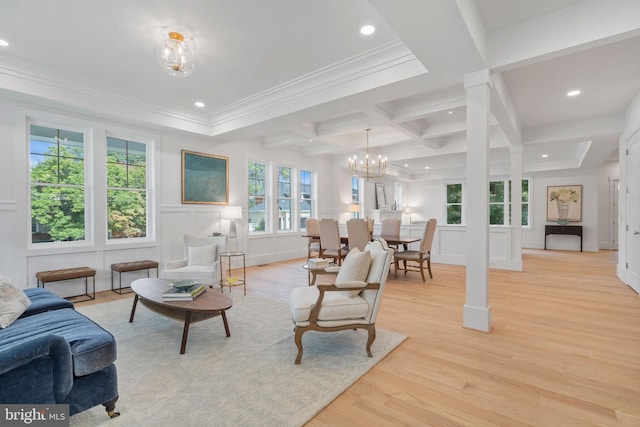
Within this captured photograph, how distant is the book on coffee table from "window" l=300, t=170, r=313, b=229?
5.04m

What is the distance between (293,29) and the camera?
9.24 ft

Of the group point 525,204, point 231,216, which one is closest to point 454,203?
point 525,204

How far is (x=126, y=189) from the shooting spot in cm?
489

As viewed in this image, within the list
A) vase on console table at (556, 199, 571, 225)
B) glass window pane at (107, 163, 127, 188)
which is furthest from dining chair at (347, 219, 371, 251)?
vase on console table at (556, 199, 571, 225)

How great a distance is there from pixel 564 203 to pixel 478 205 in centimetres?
897

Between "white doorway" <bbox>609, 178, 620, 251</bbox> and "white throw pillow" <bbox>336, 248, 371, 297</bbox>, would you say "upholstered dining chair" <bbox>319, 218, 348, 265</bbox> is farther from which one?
"white doorway" <bbox>609, 178, 620, 251</bbox>

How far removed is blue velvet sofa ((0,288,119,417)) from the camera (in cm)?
136

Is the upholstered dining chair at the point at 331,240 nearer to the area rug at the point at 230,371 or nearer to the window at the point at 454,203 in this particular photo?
the area rug at the point at 230,371

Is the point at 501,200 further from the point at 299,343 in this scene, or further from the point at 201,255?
the point at 299,343

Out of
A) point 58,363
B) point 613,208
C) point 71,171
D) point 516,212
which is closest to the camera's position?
point 58,363

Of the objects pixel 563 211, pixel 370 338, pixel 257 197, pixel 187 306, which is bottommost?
pixel 370 338

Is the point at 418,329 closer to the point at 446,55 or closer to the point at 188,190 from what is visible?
the point at 446,55

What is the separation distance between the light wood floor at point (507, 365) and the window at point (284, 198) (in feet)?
10.5

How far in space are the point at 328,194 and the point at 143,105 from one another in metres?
5.17
